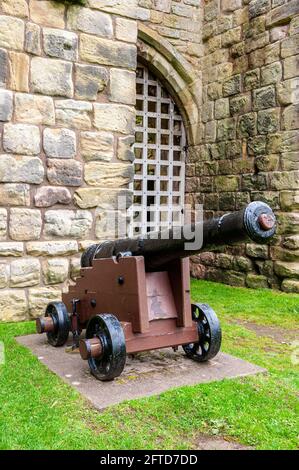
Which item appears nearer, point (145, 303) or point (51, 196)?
point (145, 303)

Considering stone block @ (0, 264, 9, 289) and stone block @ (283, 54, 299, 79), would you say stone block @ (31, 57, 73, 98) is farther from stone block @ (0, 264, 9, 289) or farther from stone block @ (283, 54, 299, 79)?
stone block @ (283, 54, 299, 79)

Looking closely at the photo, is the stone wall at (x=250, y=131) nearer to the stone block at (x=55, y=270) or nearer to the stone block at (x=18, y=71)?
the stone block at (x=55, y=270)

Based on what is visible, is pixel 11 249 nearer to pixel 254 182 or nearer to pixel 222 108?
pixel 254 182

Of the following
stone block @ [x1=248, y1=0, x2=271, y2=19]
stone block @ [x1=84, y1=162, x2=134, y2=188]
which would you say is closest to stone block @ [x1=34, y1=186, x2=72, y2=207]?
stone block @ [x1=84, y1=162, x2=134, y2=188]

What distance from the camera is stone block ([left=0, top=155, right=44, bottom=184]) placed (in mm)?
4234

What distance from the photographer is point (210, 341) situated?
3.17 metres

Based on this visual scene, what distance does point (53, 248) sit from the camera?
447 centimetres

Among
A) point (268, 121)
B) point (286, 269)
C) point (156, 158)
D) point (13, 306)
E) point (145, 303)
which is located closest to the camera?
point (145, 303)

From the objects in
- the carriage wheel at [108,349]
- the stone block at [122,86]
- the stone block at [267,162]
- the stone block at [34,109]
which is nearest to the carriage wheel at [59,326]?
the carriage wheel at [108,349]

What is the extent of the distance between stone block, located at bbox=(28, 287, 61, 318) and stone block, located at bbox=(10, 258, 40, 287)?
8cm

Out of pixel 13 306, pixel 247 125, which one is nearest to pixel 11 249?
pixel 13 306

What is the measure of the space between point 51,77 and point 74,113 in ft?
1.18

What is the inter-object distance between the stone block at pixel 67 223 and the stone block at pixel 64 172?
27 centimetres
